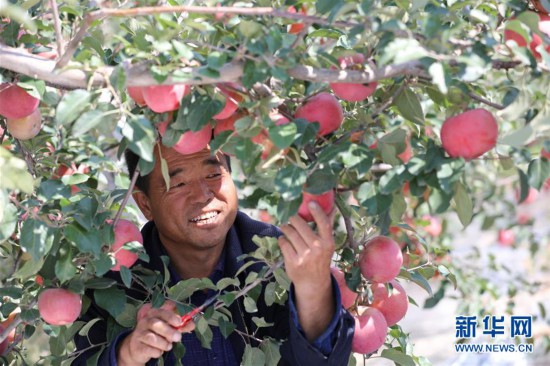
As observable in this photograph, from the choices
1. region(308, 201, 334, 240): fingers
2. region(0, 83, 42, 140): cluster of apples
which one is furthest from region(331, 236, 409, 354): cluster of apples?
region(0, 83, 42, 140): cluster of apples

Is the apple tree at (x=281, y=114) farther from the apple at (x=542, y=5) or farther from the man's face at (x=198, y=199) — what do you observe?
the man's face at (x=198, y=199)

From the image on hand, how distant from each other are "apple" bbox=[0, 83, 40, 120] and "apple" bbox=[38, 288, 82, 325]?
0.35 metres

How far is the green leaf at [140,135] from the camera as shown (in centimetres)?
141

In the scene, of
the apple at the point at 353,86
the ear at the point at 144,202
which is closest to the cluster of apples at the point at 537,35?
the apple at the point at 353,86

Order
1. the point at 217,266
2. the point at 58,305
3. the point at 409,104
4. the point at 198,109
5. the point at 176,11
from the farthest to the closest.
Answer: the point at 217,266, the point at 58,305, the point at 409,104, the point at 198,109, the point at 176,11

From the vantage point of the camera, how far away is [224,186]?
2084 millimetres

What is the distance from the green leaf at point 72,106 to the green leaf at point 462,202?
622 mm

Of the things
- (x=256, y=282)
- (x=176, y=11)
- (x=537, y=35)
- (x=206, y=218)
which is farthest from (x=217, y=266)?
(x=537, y=35)

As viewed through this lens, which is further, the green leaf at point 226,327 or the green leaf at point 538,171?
the green leaf at point 226,327

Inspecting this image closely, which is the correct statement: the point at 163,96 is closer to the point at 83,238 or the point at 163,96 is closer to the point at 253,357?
the point at 83,238

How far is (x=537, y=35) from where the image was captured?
1.42 meters

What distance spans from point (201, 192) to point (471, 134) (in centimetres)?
80

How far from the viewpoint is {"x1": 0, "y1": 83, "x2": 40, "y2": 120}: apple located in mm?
1689

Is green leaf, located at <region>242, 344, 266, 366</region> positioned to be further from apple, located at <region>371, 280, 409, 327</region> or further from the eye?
the eye
